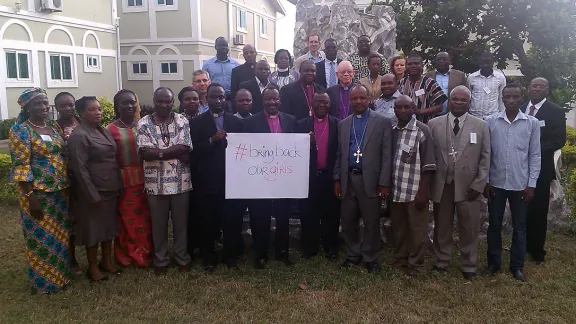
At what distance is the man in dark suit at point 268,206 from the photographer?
17.0ft

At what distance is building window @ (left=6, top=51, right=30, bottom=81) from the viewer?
16234mm

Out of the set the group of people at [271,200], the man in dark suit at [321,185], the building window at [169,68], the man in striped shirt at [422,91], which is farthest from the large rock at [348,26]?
the building window at [169,68]

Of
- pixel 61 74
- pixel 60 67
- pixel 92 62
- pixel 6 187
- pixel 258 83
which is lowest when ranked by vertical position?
pixel 6 187

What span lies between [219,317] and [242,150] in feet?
6.05

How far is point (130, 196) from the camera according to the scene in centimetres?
537

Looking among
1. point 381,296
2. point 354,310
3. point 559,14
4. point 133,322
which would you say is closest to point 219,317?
point 133,322

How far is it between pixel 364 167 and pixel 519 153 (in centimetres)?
170

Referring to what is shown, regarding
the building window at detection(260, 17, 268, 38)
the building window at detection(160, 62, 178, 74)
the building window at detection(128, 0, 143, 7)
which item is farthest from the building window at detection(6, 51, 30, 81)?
the building window at detection(260, 17, 268, 38)

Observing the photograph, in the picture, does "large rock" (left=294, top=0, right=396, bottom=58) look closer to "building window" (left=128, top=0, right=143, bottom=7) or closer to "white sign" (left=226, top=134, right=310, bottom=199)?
"white sign" (left=226, top=134, right=310, bottom=199)

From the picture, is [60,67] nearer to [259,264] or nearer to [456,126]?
[259,264]

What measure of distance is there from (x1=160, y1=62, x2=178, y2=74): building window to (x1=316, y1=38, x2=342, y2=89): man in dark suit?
18.6 m

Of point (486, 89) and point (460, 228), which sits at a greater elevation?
point (486, 89)

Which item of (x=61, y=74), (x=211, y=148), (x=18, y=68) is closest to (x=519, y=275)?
(x=211, y=148)

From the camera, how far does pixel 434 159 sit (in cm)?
493
